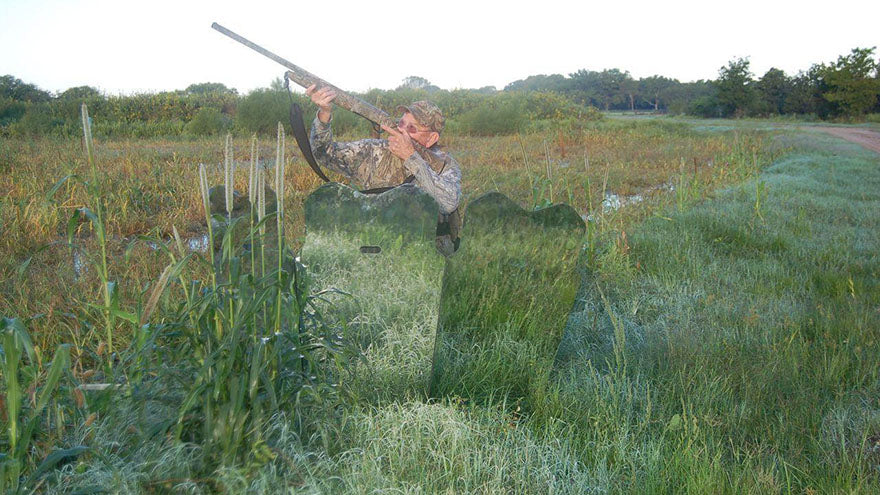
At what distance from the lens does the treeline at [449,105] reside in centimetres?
1988

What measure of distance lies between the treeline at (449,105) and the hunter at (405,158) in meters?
0.39

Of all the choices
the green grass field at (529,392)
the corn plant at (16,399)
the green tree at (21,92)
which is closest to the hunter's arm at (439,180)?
the green grass field at (529,392)

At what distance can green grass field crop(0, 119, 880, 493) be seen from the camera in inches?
77.5

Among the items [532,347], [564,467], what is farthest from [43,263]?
[564,467]

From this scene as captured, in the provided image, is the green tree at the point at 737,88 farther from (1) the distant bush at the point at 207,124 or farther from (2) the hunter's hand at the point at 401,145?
(2) the hunter's hand at the point at 401,145

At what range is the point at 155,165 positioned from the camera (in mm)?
9344

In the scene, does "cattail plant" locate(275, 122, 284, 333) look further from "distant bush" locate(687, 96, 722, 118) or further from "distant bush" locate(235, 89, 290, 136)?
"distant bush" locate(687, 96, 722, 118)

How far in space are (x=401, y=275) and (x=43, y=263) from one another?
3724 millimetres

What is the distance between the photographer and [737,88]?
4972 cm

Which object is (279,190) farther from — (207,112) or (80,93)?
(80,93)

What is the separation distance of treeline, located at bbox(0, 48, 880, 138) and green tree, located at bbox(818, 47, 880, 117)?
0.23ft

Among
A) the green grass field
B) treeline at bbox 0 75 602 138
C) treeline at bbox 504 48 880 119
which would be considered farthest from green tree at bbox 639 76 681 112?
the green grass field

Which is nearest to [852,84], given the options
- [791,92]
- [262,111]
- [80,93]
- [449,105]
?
[791,92]

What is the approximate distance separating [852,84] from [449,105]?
32149 millimetres
